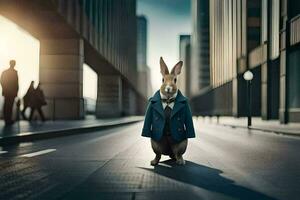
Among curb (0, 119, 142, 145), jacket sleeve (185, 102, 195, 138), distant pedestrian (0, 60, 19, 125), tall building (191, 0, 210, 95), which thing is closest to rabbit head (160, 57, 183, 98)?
jacket sleeve (185, 102, 195, 138)

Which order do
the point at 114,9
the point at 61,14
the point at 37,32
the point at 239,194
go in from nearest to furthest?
1. the point at 239,194
2. the point at 61,14
3. the point at 37,32
4. the point at 114,9

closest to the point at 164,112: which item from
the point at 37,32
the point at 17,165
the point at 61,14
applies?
the point at 17,165

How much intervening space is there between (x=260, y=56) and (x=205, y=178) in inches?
1608

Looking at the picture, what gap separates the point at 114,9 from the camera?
57156 mm

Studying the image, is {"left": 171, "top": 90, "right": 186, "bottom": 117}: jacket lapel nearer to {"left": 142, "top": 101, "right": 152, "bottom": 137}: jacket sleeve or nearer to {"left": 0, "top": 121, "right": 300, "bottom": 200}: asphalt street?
{"left": 142, "top": 101, "right": 152, "bottom": 137}: jacket sleeve

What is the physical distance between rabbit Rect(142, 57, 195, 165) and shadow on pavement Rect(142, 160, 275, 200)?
389 mm

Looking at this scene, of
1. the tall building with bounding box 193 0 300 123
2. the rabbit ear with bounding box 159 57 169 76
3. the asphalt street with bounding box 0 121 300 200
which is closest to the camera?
the asphalt street with bounding box 0 121 300 200

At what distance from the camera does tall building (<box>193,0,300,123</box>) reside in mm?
31219

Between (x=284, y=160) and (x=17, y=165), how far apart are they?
4.69 m

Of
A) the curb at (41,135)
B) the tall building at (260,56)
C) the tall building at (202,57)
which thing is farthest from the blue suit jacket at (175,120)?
the tall building at (202,57)

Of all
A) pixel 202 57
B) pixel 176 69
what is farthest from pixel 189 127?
pixel 202 57

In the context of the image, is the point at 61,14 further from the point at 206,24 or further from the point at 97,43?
the point at 206,24

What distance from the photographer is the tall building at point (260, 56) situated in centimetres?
3122

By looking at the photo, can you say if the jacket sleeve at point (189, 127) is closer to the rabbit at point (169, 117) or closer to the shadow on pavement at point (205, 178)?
the rabbit at point (169, 117)
